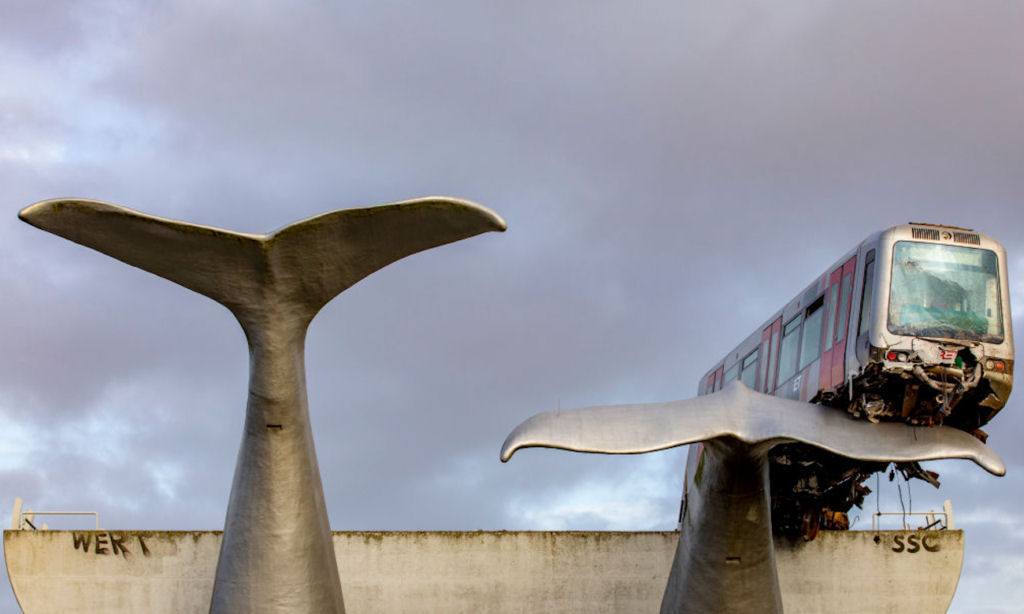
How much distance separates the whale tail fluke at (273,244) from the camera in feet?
45.6

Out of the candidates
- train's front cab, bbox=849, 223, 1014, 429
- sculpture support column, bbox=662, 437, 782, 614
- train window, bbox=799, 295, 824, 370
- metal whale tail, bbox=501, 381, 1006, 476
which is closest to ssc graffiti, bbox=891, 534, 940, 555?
train window, bbox=799, 295, 824, 370

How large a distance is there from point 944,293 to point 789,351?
3699mm

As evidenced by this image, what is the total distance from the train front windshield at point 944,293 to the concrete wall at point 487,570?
10.9 meters

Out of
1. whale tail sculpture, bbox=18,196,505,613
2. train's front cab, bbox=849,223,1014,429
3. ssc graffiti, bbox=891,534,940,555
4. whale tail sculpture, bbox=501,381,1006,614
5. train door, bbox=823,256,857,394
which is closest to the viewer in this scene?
whale tail sculpture, bbox=18,196,505,613

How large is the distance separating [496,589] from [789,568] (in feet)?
22.5

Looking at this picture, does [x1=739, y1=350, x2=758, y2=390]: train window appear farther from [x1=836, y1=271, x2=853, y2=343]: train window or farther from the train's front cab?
the train's front cab

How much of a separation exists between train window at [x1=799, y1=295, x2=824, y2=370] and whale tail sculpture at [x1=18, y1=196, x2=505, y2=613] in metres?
8.39

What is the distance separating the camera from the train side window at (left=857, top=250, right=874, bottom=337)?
1833 cm

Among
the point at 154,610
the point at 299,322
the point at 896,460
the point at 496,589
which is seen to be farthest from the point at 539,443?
the point at 154,610

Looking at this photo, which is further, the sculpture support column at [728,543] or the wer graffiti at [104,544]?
the wer graffiti at [104,544]

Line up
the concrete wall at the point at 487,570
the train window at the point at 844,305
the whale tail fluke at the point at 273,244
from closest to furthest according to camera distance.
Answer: the whale tail fluke at the point at 273,244 → the train window at the point at 844,305 → the concrete wall at the point at 487,570

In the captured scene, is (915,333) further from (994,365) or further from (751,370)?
(751,370)

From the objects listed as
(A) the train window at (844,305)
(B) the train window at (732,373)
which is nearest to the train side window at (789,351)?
(A) the train window at (844,305)

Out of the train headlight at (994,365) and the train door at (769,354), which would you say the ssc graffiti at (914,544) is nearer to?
Answer: the train door at (769,354)
